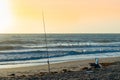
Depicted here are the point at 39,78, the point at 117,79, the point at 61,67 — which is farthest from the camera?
the point at 61,67

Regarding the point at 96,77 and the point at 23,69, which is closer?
the point at 96,77

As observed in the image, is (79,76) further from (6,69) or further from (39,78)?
(6,69)

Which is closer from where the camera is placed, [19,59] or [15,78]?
[15,78]

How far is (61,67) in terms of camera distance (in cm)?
1959

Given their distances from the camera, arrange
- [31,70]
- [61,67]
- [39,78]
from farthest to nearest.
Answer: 1. [61,67]
2. [31,70]
3. [39,78]

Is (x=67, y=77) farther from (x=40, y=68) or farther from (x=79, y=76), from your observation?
(x=40, y=68)

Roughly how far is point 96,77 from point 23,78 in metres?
3.59

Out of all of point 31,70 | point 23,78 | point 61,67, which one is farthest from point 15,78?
point 61,67

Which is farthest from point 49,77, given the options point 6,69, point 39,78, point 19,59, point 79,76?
point 19,59

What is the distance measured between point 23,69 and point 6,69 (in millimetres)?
1086

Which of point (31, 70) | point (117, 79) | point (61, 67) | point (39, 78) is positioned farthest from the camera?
point (61, 67)

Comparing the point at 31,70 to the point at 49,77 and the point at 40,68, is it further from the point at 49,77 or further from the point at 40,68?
the point at 49,77

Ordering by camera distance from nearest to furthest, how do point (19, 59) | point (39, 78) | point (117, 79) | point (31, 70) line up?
point (117, 79) → point (39, 78) → point (31, 70) → point (19, 59)

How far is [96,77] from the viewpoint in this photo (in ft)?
47.3
